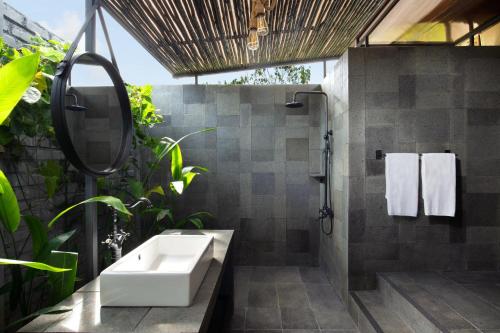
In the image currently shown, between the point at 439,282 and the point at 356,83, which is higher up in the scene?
the point at 356,83

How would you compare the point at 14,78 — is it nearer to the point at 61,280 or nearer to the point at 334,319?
the point at 61,280

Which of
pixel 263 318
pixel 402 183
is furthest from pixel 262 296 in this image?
pixel 402 183

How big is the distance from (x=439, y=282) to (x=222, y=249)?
67.7 inches

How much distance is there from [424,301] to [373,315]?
382 mm

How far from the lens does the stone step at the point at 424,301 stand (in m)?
1.94

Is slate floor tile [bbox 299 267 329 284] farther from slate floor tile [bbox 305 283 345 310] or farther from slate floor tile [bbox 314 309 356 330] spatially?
slate floor tile [bbox 314 309 356 330]

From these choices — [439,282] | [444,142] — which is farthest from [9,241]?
[444,142]

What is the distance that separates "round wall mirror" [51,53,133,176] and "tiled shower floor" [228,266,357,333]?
1.67 m

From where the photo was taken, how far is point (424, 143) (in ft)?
9.05

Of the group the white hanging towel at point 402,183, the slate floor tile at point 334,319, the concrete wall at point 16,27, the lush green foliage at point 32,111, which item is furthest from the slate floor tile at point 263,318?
the concrete wall at point 16,27

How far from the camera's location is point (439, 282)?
2.53m

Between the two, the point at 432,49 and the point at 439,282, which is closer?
the point at 439,282

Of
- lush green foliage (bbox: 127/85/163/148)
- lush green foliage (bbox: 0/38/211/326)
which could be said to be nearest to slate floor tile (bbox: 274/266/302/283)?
lush green foliage (bbox: 127/85/163/148)

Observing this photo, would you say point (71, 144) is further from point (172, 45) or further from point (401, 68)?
point (401, 68)
